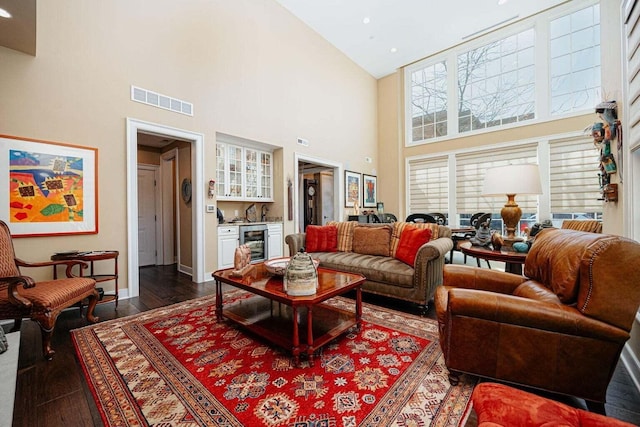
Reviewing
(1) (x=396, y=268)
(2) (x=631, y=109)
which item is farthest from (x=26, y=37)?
(2) (x=631, y=109)

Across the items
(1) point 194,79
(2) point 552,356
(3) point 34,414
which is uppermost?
(1) point 194,79

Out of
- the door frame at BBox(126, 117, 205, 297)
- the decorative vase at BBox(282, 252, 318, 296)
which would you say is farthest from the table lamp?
the door frame at BBox(126, 117, 205, 297)

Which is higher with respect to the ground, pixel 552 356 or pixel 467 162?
pixel 467 162

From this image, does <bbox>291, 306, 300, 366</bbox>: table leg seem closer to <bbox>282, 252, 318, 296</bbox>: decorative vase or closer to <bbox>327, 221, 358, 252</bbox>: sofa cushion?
<bbox>282, 252, 318, 296</bbox>: decorative vase

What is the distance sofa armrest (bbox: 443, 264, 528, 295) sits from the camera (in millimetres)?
1930

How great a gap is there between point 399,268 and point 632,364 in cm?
165

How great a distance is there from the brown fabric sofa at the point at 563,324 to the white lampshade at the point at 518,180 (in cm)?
93

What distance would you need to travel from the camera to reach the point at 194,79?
3.97 metres

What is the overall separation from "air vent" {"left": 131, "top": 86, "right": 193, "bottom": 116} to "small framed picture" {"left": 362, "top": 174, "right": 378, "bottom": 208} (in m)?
4.76

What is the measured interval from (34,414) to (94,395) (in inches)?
9.3

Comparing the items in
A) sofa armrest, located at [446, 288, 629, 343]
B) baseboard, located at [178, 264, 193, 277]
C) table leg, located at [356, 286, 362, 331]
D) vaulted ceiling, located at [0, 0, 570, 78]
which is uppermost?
vaulted ceiling, located at [0, 0, 570, 78]

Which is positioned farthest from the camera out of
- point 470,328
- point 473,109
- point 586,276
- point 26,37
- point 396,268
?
point 473,109

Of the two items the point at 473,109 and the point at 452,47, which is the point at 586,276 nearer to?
the point at 473,109

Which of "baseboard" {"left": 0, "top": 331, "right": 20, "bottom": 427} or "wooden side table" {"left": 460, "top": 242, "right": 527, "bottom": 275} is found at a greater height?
"wooden side table" {"left": 460, "top": 242, "right": 527, "bottom": 275}
